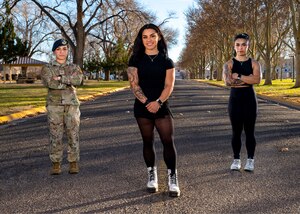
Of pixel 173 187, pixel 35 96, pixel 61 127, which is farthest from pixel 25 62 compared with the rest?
pixel 173 187

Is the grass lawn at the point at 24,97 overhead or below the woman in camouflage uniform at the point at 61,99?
below

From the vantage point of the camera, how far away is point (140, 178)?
4.89m

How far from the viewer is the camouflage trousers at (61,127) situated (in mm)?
5195

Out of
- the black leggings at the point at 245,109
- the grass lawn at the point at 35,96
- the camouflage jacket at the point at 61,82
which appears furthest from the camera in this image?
the grass lawn at the point at 35,96

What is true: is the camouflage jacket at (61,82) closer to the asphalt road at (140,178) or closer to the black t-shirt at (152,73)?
the asphalt road at (140,178)

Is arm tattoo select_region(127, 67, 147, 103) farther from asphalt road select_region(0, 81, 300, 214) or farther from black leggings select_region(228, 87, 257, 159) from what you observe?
black leggings select_region(228, 87, 257, 159)

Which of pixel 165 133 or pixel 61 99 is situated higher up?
pixel 61 99

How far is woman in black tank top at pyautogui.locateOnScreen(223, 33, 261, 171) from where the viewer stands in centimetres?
518

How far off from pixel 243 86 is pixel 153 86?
1507mm

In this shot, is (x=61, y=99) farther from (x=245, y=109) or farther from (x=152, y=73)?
(x=245, y=109)

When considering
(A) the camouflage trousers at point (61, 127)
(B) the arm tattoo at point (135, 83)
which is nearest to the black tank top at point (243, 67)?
(B) the arm tattoo at point (135, 83)

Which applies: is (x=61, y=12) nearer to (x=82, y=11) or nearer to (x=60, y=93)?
(x=82, y=11)

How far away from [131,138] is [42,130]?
2574 mm

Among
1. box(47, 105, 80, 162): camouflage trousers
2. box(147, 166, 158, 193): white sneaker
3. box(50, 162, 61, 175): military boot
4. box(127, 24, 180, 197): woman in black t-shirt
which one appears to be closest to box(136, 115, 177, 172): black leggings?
box(127, 24, 180, 197): woman in black t-shirt
